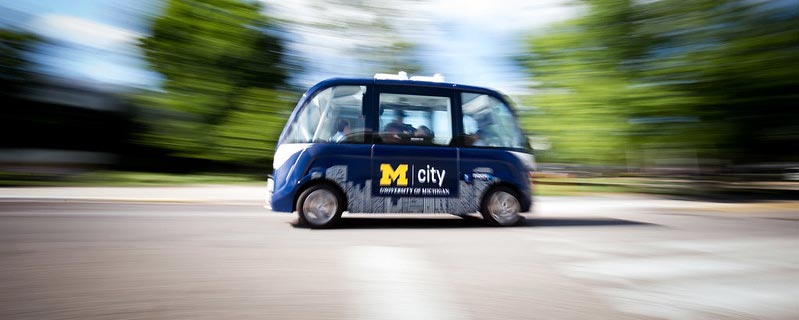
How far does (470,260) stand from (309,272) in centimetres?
171

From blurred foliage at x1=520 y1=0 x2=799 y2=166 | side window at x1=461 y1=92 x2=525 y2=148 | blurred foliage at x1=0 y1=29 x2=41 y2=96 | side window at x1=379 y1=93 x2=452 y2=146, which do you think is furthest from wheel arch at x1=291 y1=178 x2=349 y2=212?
blurred foliage at x1=0 y1=29 x2=41 y2=96

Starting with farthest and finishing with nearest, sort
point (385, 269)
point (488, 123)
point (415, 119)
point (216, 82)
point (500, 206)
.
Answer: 1. point (216, 82)
2. point (500, 206)
3. point (488, 123)
4. point (415, 119)
5. point (385, 269)

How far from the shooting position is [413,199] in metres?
8.38

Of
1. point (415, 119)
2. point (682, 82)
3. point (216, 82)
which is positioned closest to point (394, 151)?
point (415, 119)

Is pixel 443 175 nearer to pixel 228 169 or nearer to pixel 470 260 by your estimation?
pixel 470 260

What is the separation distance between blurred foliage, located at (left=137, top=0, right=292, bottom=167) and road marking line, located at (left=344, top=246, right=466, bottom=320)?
49.7ft

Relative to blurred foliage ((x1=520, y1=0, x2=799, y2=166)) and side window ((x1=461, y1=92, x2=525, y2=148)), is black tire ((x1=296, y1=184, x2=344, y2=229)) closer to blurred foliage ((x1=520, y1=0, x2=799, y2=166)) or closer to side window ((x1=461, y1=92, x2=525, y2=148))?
side window ((x1=461, y1=92, x2=525, y2=148))

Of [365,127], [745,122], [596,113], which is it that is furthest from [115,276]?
[745,122]

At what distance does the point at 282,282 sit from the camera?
479 cm

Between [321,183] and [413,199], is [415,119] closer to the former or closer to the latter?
[413,199]

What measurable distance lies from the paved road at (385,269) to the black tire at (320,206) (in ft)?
0.78

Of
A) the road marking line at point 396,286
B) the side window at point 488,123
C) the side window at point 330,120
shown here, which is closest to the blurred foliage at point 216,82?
the side window at point 330,120

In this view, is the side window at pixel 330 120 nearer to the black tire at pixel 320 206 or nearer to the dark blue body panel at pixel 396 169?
the dark blue body panel at pixel 396 169

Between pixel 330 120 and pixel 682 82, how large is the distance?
1209cm
